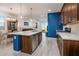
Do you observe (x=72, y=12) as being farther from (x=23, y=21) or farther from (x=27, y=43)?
(x=27, y=43)

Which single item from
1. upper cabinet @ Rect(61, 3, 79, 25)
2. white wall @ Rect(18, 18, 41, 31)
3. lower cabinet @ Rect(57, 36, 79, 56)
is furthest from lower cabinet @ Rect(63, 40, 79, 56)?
white wall @ Rect(18, 18, 41, 31)

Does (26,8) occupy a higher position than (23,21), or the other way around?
(26,8)

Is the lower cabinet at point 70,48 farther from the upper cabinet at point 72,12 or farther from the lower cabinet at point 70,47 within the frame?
the upper cabinet at point 72,12

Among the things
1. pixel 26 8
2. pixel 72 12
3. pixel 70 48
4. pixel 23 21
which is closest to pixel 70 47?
pixel 70 48

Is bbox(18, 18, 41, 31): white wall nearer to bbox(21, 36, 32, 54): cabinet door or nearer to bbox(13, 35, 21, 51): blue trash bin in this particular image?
bbox(13, 35, 21, 51): blue trash bin

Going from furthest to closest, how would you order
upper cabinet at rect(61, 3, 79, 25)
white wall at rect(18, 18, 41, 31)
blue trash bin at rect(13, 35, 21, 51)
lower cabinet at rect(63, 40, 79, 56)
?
1. blue trash bin at rect(13, 35, 21, 51)
2. white wall at rect(18, 18, 41, 31)
3. lower cabinet at rect(63, 40, 79, 56)
4. upper cabinet at rect(61, 3, 79, 25)

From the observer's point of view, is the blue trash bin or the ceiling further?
the blue trash bin

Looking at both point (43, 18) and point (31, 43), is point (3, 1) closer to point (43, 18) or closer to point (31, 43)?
point (43, 18)

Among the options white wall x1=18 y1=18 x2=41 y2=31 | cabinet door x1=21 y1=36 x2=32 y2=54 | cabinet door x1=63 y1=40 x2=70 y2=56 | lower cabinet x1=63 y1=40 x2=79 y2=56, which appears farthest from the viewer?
cabinet door x1=21 y1=36 x2=32 y2=54

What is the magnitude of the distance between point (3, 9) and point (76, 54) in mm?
2169

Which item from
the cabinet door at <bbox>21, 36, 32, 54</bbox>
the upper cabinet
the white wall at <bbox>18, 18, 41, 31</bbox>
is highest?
the upper cabinet

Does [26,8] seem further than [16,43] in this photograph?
No

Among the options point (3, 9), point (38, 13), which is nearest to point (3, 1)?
point (3, 9)

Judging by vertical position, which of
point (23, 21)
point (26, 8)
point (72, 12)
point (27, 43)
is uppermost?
point (26, 8)
